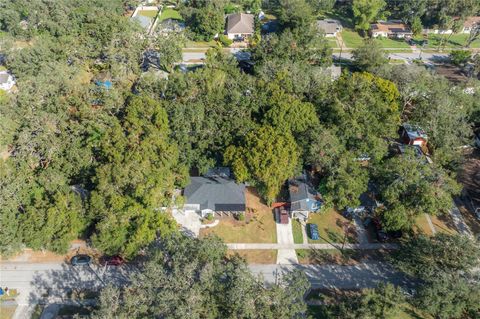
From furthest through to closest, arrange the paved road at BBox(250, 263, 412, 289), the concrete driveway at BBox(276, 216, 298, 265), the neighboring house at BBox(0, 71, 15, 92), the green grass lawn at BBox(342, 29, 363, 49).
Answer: the green grass lawn at BBox(342, 29, 363, 49) → the neighboring house at BBox(0, 71, 15, 92) → the concrete driveway at BBox(276, 216, 298, 265) → the paved road at BBox(250, 263, 412, 289)

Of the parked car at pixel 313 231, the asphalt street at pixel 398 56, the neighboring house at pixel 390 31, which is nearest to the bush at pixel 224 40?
the asphalt street at pixel 398 56

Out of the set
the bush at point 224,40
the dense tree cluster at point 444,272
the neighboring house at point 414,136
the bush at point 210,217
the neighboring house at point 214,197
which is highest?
the bush at point 224,40

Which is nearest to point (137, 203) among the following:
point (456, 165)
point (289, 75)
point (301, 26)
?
point (289, 75)

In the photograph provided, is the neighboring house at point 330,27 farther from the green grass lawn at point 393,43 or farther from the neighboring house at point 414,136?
the neighboring house at point 414,136

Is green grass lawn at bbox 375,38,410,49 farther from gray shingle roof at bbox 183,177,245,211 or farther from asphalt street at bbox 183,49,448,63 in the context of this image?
gray shingle roof at bbox 183,177,245,211

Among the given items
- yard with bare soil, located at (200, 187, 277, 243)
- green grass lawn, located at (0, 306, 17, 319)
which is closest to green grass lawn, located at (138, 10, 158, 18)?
yard with bare soil, located at (200, 187, 277, 243)

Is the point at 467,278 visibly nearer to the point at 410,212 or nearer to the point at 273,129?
the point at 410,212

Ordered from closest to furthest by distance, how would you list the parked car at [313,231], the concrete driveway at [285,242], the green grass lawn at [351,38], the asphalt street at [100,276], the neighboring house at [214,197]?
the asphalt street at [100,276] → the concrete driveway at [285,242] → the parked car at [313,231] → the neighboring house at [214,197] → the green grass lawn at [351,38]
